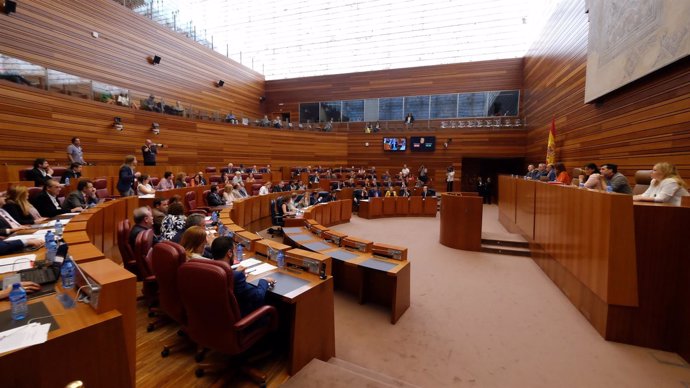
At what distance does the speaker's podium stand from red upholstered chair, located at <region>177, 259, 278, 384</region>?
16.3 feet

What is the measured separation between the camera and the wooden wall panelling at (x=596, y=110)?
15.3 feet

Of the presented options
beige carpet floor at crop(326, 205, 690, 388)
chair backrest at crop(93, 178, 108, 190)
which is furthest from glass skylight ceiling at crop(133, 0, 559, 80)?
beige carpet floor at crop(326, 205, 690, 388)

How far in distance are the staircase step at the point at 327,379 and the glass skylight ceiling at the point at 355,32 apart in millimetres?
15172

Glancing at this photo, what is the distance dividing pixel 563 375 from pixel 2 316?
11.7 feet

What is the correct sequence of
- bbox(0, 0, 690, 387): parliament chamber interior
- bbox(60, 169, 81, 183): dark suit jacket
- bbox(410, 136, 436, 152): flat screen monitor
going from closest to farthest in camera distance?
bbox(0, 0, 690, 387): parliament chamber interior
bbox(60, 169, 81, 183): dark suit jacket
bbox(410, 136, 436, 152): flat screen monitor

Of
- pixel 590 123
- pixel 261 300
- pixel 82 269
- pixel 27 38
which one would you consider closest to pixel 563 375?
pixel 261 300

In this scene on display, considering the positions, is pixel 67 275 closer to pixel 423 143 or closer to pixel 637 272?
pixel 637 272

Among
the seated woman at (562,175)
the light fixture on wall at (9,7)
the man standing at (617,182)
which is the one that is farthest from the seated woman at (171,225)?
the light fixture on wall at (9,7)

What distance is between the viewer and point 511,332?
318 centimetres

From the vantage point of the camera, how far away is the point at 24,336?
1.25 metres

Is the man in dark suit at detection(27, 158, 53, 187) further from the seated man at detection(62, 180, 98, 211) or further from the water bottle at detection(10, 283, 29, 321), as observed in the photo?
the water bottle at detection(10, 283, 29, 321)

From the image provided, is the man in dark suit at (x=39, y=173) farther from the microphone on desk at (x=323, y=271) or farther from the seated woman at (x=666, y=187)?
the seated woman at (x=666, y=187)

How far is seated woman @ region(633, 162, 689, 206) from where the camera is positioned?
2.97 metres

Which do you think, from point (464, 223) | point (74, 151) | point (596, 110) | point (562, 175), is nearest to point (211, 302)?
point (464, 223)
